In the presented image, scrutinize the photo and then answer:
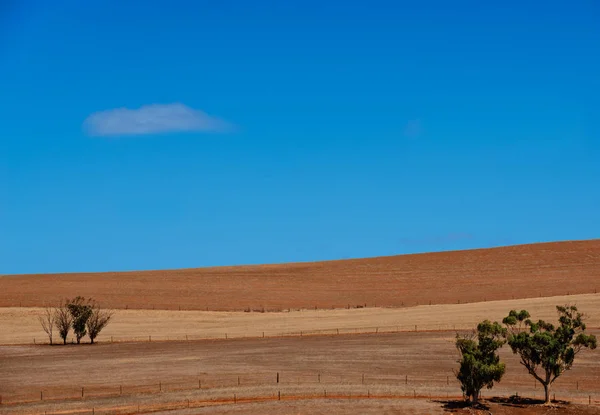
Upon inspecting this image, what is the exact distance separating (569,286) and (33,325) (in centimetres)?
6613

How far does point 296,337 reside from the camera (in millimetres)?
74125

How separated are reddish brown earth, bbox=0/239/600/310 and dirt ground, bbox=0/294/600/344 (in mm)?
6770

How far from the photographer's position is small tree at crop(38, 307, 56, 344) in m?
80.3

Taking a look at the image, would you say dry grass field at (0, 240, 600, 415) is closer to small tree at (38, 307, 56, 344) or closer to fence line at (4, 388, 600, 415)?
fence line at (4, 388, 600, 415)

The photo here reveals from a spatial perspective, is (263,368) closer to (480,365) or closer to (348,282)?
(480,365)

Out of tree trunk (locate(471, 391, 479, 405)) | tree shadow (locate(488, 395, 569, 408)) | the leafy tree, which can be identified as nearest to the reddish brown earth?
the leafy tree

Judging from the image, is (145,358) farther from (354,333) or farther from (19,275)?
(19,275)

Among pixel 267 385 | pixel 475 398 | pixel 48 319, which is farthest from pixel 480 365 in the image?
pixel 48 319

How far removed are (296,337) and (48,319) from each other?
2605 cm

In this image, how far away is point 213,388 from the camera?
5091 centimetres

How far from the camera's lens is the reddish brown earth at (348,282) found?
10338 cm

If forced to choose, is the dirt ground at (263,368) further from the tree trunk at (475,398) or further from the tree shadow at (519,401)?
the tree trunk at (475,398)

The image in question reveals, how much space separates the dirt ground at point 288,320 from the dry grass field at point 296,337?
22 centimetres

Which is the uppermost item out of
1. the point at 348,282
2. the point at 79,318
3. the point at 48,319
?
the point at 348,282
